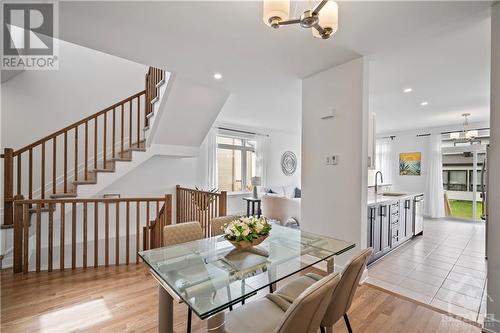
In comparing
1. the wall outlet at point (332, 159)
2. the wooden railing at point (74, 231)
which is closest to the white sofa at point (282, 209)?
the wall outlet at point (332, 159)

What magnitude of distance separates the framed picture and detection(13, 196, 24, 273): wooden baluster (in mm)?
8822

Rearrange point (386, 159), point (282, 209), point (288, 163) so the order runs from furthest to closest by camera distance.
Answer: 1. point (288, 163)
2. point (386, 159)
3. point (282, 209)

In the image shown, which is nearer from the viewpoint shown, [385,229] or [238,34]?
[238,34]

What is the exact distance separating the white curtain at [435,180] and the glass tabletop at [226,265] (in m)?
6.21

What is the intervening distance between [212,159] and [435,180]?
247 inches

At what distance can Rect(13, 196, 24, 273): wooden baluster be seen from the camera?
8.77ft

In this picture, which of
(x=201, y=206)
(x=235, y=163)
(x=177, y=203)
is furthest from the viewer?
(x=235, y=163)

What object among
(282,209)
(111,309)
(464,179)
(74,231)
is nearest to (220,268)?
(111,309)

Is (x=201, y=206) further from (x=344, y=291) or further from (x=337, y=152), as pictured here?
(x=344, y=291)

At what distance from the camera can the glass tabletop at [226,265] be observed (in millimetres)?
1156

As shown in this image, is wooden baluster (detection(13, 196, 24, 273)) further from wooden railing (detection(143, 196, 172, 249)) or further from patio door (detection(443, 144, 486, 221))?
patio door (detection(443, 144, 486, 221))

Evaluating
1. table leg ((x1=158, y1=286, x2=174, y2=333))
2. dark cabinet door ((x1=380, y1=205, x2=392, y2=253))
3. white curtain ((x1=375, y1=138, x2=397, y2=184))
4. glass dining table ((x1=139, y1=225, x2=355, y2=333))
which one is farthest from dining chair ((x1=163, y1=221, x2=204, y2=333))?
white curtain ((x1=375, y1=138, x2=397, y2=184))

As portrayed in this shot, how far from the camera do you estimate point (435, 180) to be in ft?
20.7

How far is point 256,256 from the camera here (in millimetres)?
1639
